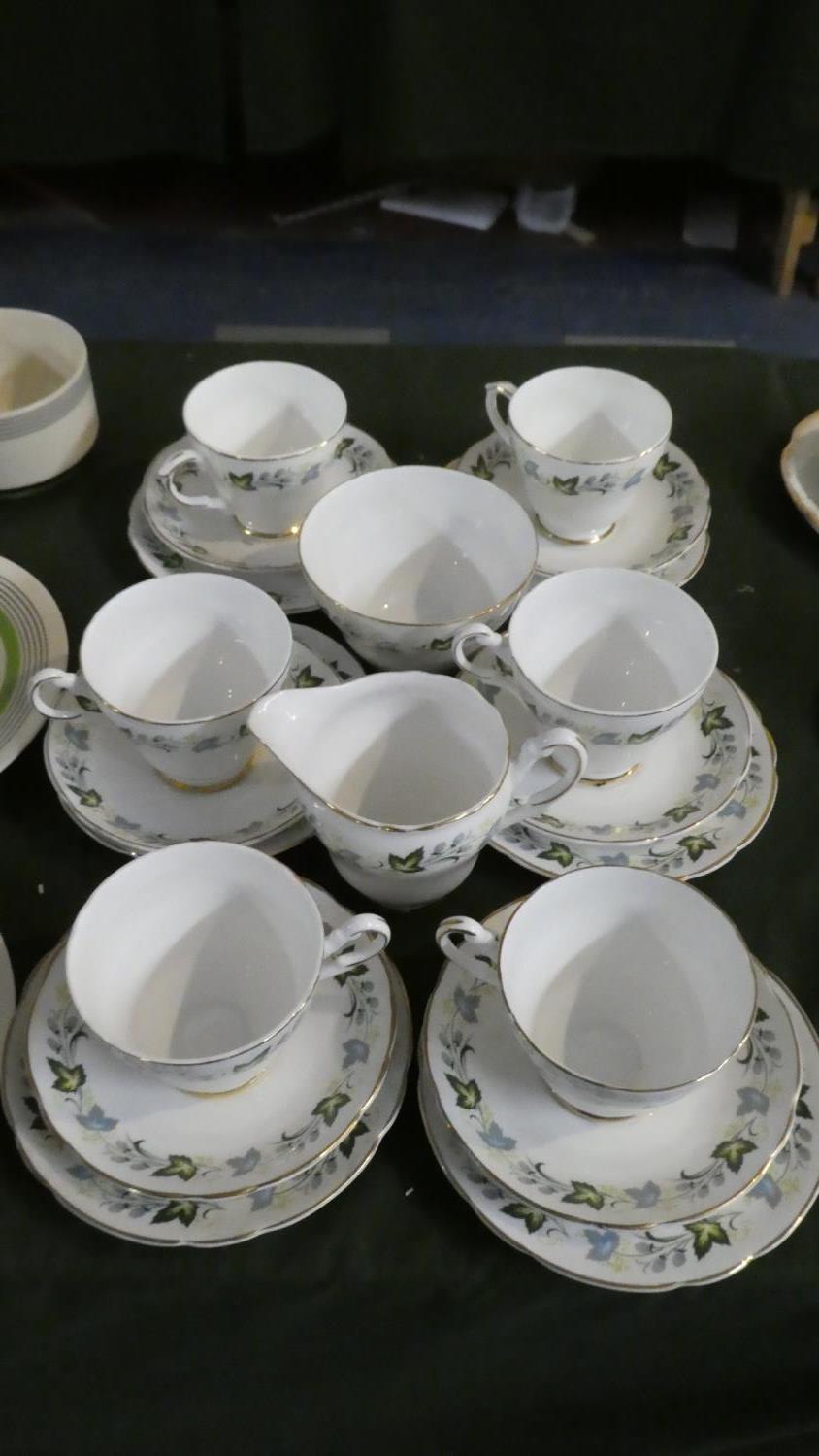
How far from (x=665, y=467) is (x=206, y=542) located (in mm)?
305

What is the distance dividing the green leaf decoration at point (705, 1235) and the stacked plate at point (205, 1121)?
13 cm

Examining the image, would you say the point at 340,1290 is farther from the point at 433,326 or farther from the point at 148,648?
the point at 433,326

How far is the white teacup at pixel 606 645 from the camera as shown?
22.8 inches

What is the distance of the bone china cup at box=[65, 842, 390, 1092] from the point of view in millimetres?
468

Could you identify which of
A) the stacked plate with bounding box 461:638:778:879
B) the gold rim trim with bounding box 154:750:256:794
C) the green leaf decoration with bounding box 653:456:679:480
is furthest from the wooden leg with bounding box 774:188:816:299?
the gold rim trim with bounding box 154:750:256:794

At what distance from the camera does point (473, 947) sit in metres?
0.49

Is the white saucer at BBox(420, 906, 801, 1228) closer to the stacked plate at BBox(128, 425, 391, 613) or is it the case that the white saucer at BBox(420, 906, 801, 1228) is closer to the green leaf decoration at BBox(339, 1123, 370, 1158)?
the green leaf decoration at BBox(339, 1123, 370, 1158)

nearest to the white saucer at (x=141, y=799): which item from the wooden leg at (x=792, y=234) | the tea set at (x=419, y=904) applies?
the tea set at (x=419, y=904)

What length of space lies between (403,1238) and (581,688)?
0.31m

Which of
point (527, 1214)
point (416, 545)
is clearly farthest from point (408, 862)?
point (416, 545)

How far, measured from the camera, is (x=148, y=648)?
63cm

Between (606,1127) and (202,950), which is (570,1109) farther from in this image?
(202,950)

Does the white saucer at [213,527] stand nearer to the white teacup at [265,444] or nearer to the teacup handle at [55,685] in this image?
the white teacup at [265,444]

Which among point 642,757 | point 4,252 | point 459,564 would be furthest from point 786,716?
point 4,252
